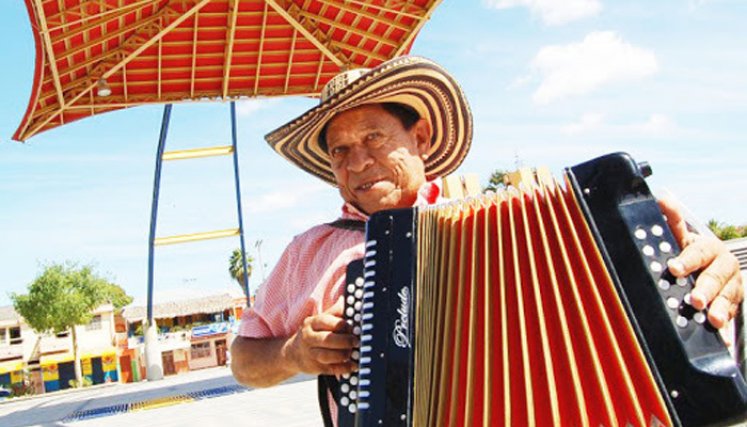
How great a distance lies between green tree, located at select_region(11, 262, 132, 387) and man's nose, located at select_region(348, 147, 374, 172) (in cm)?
3124

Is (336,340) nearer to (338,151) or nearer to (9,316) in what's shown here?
(338,151)

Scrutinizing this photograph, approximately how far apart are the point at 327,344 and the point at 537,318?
48 cm

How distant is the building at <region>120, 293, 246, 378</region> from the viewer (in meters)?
38.9

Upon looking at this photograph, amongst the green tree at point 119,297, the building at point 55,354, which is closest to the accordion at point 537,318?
the building at point 55,354

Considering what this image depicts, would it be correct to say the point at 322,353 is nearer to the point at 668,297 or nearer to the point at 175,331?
the point at 668,297

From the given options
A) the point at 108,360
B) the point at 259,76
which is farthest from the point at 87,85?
the point at 108,360

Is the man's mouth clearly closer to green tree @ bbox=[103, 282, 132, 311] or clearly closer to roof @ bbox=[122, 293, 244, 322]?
roof @ bbox=[122, 293, 244, 322]

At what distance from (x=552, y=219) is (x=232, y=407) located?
8.22 metres

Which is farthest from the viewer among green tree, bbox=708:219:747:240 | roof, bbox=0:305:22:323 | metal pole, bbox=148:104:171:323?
roof, bbox=0:305:22:323

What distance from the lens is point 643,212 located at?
1.26 m

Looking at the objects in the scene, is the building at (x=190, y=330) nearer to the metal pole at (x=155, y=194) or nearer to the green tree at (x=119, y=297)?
the green tree at (x=119, y=297)

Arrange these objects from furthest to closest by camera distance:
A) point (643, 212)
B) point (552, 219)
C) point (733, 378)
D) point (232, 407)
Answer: point (232, 407) < point (552, 219) < point (643, 212) < point (733, 378)

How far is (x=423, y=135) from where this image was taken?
2189 mm

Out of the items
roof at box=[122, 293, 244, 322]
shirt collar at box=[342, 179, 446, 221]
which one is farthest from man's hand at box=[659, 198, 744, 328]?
roof at box=[122, 293, 244, 322]
